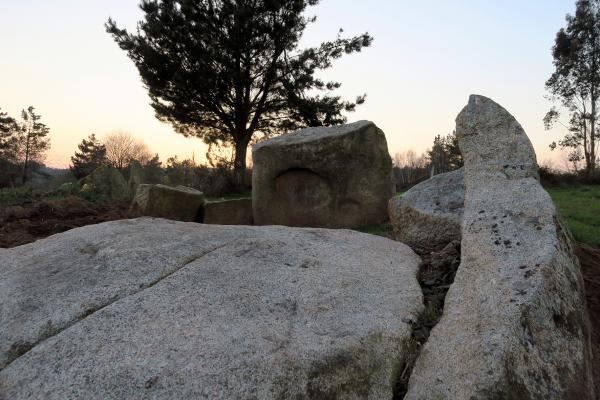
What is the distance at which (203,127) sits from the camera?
812 inches

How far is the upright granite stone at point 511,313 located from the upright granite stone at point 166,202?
621 centimetres

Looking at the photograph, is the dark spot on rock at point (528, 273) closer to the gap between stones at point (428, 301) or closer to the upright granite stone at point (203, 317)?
the gap between stones at point (428, 301)

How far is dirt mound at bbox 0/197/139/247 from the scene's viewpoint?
7.07 m

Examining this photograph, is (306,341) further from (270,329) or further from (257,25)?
(257,25)

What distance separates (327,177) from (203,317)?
18.2 ft

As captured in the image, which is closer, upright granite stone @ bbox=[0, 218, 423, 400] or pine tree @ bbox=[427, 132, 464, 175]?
upright granite stone @ bbox=[0, 218, 423, 400]

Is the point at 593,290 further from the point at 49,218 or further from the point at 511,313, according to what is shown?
the point at 49,218

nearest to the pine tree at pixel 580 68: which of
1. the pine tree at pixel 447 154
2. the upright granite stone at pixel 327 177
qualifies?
the pine tree at pixel 447 154

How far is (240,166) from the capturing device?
18.5 m

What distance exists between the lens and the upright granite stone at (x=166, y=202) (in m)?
8.74

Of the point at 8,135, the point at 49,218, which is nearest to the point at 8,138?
the point at 8,135

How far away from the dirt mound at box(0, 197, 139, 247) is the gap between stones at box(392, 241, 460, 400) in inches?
215

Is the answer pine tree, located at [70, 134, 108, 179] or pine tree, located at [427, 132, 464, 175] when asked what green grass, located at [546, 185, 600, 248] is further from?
pine tree, located at [70, 134, 108, 179]

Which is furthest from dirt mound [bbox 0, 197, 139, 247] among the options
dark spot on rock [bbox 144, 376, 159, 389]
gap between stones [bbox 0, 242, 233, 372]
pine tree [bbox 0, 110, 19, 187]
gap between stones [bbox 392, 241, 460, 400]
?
pine tree [bbox 0, 110, 19, 187]
